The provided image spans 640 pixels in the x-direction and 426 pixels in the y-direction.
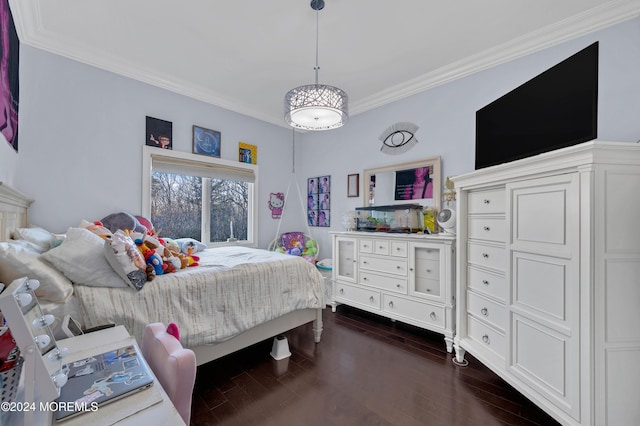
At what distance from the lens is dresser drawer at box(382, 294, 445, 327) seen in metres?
2.43

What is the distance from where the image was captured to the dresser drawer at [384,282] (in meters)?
2.67

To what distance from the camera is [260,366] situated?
6.73ft

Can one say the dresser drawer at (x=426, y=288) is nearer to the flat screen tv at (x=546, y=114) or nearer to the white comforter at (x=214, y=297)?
the white comforter at (x=214, y=297)

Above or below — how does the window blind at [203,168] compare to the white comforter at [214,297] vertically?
above

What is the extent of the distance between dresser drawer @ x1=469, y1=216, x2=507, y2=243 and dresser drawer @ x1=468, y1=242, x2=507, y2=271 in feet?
0.20

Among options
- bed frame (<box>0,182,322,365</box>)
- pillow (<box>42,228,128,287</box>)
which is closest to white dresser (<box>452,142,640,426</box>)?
bed frame (<box>0,182,322,365</box>)

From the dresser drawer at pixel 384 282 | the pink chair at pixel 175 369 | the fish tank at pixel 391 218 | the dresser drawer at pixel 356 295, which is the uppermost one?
the fish tank at pixel 391 218

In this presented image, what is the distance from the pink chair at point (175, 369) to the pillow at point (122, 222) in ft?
6.22

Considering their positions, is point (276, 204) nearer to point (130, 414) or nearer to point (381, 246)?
point (381, 246)

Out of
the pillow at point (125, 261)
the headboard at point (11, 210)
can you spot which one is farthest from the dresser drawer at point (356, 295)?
the headboard at point (11, 210)

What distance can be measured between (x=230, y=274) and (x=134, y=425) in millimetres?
1291

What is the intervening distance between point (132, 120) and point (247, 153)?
136 cm

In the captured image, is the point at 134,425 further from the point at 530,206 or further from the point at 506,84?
the point at 506,84

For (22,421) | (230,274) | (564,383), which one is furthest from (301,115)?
(564,383)
